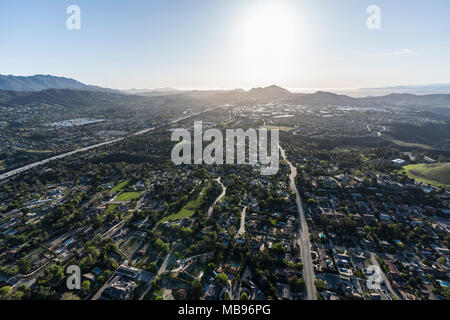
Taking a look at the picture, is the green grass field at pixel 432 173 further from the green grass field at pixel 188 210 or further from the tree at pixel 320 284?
the green grass field at pixel 188 210

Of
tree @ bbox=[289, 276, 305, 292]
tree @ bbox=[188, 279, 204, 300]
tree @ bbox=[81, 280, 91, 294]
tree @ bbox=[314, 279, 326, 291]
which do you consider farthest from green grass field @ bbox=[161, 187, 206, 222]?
tree @ bbox=[314, 279, 326, 291]

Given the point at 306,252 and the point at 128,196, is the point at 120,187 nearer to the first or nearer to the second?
the point at 128,196

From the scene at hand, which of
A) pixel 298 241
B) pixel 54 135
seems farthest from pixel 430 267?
pixel 54 135

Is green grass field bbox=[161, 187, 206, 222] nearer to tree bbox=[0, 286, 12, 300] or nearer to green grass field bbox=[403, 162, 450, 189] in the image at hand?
tree bbox=[0, 286, 12, 300]

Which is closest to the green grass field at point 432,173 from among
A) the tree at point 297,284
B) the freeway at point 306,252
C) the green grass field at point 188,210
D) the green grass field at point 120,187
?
the freeway at point 306,252
